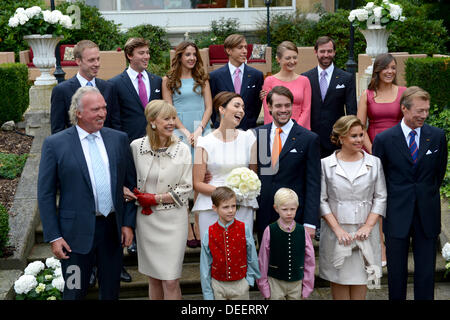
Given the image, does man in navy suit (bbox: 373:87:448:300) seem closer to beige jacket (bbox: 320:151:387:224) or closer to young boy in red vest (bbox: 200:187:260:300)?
beige jacket (bbox: 320:151:387:224)

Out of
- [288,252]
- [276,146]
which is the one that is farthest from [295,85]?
[288,252]

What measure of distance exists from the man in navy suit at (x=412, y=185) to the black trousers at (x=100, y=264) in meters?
2.38

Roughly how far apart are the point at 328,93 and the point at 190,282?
263 centimetres

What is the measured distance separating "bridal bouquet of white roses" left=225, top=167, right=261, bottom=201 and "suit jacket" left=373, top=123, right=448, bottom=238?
116cm

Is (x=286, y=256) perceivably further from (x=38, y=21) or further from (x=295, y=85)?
(x=38, y=21)

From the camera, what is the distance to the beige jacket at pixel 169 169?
508 cm

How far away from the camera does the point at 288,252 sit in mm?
4961

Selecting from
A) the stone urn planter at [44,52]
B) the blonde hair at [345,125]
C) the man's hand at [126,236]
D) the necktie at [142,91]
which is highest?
the stone urn planter at [44,52]

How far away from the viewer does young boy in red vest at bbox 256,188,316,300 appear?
492 cm

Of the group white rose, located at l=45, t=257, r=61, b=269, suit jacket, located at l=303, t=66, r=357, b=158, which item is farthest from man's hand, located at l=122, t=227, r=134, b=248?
suit jacket, located at l=303, t=66, r=357, b=158

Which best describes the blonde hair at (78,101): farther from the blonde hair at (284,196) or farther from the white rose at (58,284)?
the white rose at (58,284)

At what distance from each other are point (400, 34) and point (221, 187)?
1341 cm

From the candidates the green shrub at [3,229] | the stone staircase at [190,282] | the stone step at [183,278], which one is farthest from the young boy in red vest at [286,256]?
A: the green shrub at [3,229]
